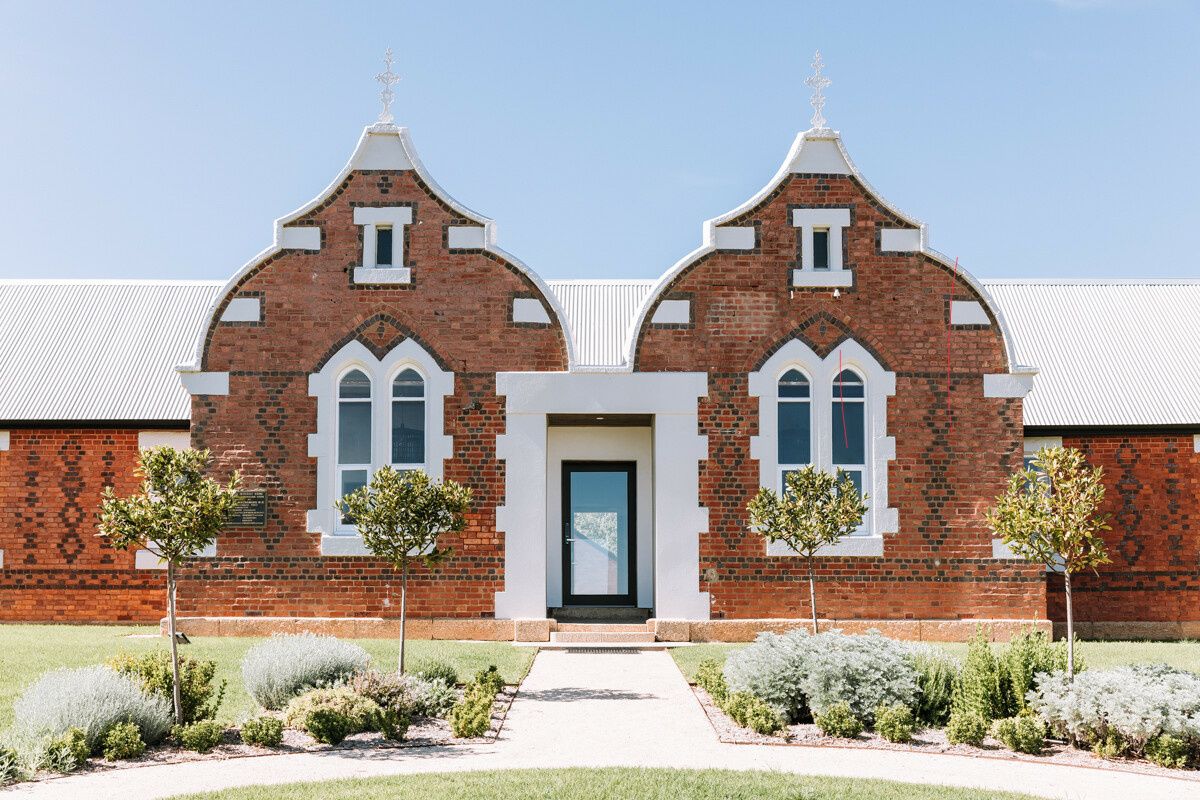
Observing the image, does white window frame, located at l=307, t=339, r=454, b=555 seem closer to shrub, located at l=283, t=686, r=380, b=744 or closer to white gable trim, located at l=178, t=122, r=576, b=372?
white gable trim, located at l=178, t=122, r=576, b=372

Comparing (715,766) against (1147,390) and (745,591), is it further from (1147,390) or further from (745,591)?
(1147,390)

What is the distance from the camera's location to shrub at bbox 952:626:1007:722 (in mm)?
11086

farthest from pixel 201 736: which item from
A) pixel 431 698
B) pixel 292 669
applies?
pixel 431 698

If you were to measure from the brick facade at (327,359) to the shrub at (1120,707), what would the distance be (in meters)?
9.30

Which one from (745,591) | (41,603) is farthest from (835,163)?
(41,603)

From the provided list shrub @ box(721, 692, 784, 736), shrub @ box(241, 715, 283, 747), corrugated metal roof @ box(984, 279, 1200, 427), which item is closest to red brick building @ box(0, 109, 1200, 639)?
corrugated metal roof @ box(984, 279, 1200, 427)

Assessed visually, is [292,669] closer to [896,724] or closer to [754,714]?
[754,714]

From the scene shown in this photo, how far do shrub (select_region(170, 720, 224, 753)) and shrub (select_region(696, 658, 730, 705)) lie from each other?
5.11 meters

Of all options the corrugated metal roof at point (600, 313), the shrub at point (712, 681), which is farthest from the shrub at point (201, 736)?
the corrugated metal roof at point (600, 313)

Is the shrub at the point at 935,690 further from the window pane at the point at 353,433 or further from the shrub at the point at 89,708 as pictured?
the window pane at the point at 353,433

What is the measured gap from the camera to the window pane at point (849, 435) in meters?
18.1

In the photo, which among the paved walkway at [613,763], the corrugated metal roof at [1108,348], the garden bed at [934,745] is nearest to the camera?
the paved walkway at [613,763]

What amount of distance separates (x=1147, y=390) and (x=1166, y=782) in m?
12.8

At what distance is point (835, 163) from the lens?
727 inches
